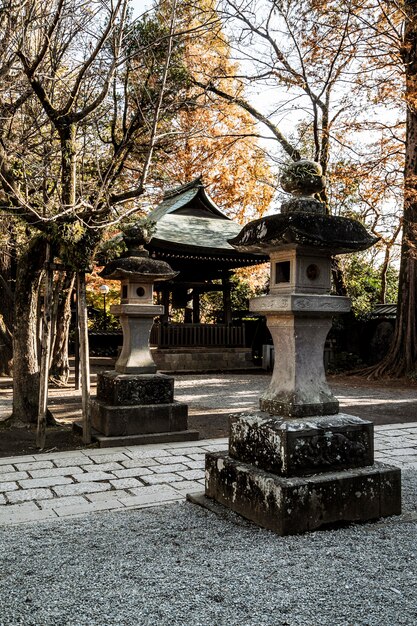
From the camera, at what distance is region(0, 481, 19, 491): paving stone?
497 centimetres

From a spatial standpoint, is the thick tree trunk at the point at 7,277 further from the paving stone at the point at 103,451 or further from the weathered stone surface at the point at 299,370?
the weathered stone surface at the point at 299,370

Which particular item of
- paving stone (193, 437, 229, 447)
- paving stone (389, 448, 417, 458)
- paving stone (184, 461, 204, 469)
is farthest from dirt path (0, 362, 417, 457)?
paving stone (389, 448, 417, 458)

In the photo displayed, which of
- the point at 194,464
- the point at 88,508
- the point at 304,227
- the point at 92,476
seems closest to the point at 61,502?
the point at 88,508

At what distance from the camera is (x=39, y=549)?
348cm

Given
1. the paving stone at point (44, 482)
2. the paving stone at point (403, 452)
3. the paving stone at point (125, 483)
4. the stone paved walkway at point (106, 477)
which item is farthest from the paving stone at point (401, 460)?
the paving stone at point (44, 482)

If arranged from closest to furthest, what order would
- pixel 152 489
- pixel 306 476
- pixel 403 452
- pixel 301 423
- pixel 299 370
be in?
1. pixel 306 476
2. pixel 301 423
3. pixel 299 370
4. pixel 152 489
5. pixel 403 452

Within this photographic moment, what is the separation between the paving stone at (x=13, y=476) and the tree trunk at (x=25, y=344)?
2239 millimetres

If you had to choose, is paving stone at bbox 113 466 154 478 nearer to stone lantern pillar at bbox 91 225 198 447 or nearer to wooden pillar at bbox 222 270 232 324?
stone lantern pillar at bbox 91 225 198 447

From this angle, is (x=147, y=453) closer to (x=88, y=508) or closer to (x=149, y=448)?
(x=149, y=448)

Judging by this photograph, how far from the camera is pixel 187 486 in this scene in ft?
16.7

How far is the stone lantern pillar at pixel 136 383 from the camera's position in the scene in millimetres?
6918

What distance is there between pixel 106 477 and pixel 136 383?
1888 mm

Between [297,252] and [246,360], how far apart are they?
14.6 m

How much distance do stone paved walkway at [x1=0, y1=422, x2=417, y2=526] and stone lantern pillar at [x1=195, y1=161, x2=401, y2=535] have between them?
76cm
